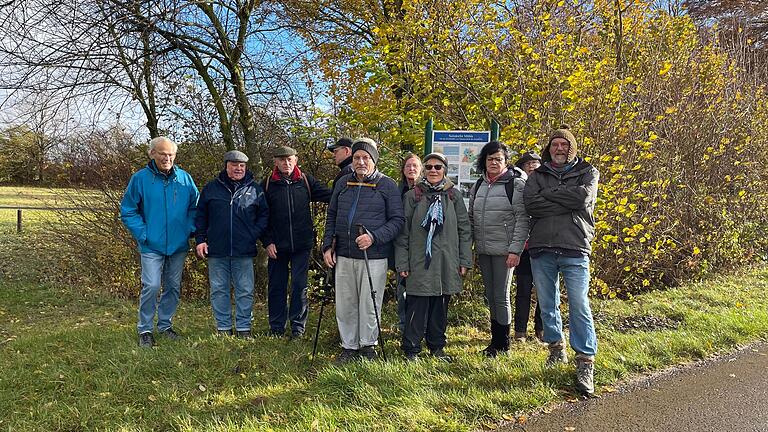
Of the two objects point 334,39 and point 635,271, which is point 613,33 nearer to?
point 635,271

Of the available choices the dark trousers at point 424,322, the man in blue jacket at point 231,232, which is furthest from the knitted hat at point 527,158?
the man in blue jacket at point 231,232

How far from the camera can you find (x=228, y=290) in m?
4.87

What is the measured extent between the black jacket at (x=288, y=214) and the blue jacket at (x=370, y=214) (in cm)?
71

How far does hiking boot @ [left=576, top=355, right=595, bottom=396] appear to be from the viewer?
3.54 meters

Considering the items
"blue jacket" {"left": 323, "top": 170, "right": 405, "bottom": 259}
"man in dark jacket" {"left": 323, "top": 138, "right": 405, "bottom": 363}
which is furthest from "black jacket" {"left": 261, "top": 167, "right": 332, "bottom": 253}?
"blue jacket" {"left": 323, "top": 170, "right": 405, "bottom": 259}

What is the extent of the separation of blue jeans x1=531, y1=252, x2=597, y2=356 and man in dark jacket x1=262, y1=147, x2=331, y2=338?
2158 mm

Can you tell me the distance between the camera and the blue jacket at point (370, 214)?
13.3 feet

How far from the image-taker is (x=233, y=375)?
3.91 m

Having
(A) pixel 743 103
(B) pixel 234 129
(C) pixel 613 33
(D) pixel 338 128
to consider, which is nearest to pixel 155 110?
(B) pixel 234 129

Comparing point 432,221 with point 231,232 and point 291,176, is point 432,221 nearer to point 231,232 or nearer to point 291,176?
point 291,176

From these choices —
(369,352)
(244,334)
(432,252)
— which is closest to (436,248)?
(432,252)

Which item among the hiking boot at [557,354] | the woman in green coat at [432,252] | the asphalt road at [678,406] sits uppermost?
the woman in green coat at [432,252]

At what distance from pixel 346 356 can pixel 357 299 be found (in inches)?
18.9

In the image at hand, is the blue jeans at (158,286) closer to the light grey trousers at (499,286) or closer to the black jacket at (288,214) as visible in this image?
the black jacket at (288,214)
